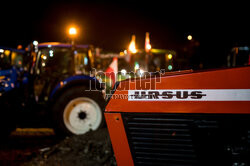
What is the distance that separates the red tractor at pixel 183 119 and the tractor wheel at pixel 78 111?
256 centimetres

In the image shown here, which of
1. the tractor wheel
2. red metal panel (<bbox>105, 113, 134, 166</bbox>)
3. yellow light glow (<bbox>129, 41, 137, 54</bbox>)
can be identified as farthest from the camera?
yellow light glow (<bbox>129, 41, 137, 54</bbox>)

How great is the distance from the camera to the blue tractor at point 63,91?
4434mm

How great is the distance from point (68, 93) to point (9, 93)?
50.3 inches

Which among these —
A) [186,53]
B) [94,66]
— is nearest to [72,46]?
[94,66]

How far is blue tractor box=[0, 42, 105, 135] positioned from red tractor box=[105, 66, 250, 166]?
248 centimetres

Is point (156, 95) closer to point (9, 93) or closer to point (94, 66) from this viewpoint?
point (94, 66)

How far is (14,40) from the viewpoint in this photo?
56.5ft

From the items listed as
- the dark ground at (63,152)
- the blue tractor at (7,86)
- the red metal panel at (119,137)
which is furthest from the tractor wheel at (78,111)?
the red metal panel at (119,137)

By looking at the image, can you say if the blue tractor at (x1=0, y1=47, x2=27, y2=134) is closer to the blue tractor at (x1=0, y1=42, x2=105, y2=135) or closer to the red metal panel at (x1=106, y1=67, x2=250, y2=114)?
the blue tractor at (x1=0, y1=42, x2=105, y2=135)

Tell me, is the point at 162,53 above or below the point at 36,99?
above

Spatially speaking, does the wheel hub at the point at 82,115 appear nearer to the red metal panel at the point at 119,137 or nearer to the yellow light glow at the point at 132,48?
the red metal panel at the point at 119,137

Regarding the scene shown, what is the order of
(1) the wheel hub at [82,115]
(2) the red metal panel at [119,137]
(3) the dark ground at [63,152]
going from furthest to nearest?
(1) the wheel hub at [82,115] → (3) the dark ground at [63,152] → (2) the red metal panel at [119,137]

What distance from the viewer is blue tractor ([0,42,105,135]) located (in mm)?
4434

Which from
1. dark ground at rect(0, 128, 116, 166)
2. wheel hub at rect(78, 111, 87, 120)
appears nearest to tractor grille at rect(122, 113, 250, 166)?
dark ground at rect(0, 128, 116, 166)
